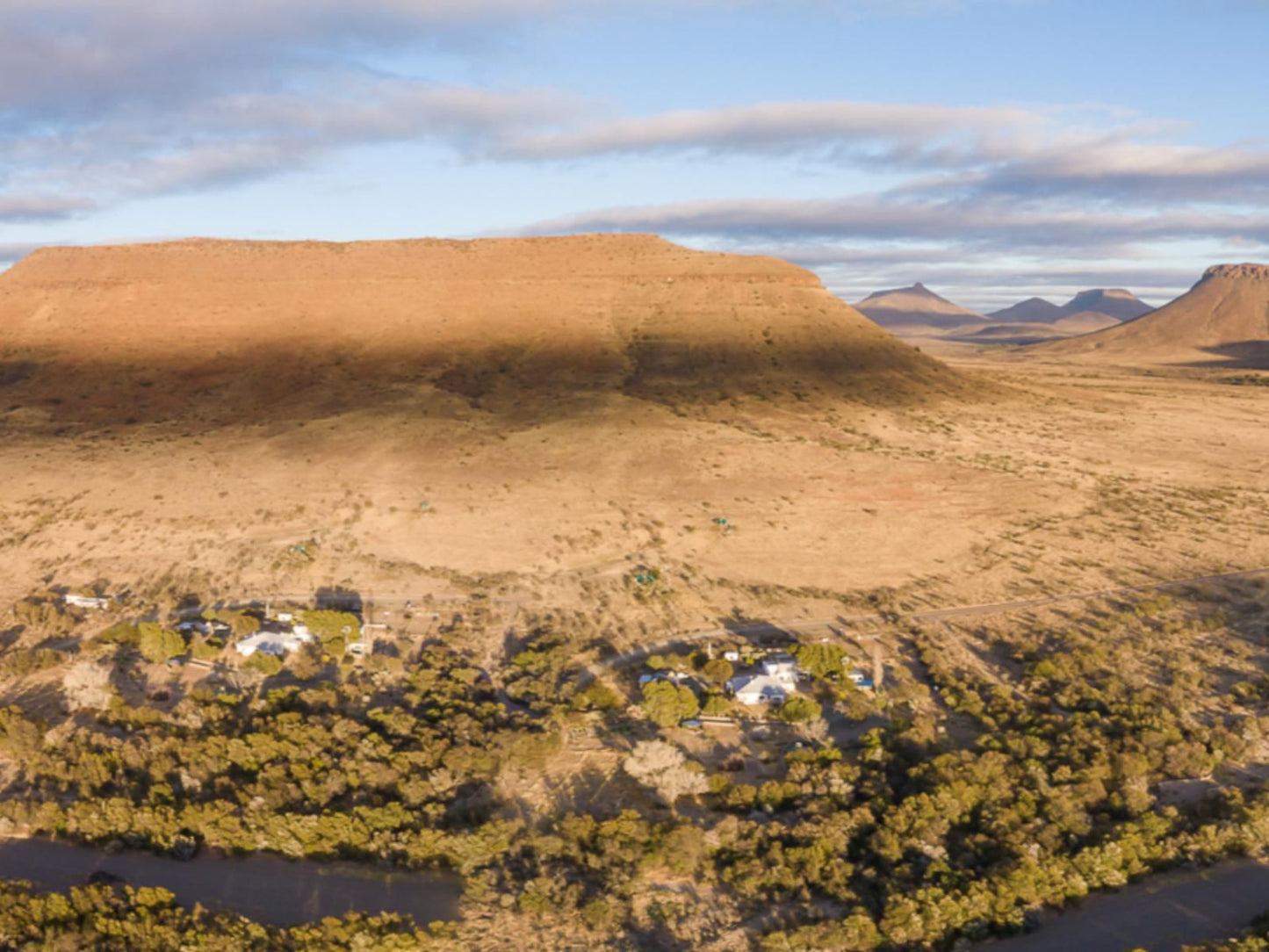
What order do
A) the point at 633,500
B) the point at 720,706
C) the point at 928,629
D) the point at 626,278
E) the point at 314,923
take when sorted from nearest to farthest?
the point at 314,923 → the point at 720,706 → the point at 928,629 → the point at 633,500 → the point at 626,278

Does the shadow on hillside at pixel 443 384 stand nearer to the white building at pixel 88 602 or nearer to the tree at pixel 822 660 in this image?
the white building at pixel 88 602

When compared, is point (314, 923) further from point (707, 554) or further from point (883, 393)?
point (883, 393)

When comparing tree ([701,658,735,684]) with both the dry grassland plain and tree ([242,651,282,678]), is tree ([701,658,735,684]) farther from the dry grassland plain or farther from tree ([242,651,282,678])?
tree ([242,651,282,678])

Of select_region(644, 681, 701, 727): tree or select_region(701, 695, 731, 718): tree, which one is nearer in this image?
select_region(644, 681, 701, 727): tree

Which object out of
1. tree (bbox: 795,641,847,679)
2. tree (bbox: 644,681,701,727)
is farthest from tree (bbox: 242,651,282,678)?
tree (bbox: 795,641,847,679)

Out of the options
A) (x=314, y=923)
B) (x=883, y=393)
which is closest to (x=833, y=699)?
(x=314, y=923)

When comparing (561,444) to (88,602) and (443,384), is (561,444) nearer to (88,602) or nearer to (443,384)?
(443,384)
